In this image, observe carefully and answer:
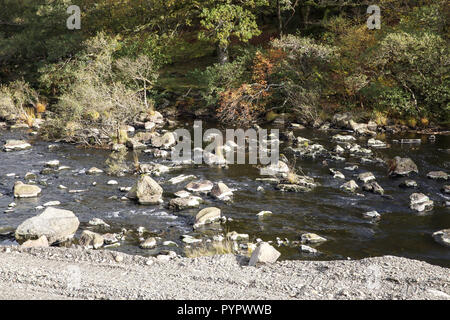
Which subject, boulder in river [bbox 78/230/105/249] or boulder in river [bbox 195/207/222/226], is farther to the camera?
boulder in river [bbox 195/207/222/226]

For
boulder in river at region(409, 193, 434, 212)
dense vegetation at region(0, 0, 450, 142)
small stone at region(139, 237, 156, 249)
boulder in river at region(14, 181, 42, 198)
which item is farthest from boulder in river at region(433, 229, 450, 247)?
dense vegetation at region(0, 0, 450, 142)

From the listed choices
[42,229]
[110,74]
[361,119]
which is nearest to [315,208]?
[42,229]

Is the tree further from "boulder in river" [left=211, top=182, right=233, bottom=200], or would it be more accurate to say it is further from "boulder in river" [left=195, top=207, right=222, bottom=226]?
"boulder in river" [left=195, top=207, right=222, bottom=226]

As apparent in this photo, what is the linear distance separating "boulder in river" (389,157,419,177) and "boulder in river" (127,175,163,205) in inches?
327

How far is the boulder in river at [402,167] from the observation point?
671 inches

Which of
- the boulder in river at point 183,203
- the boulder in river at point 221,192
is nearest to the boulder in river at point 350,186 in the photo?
the boulder in river at point 221,192

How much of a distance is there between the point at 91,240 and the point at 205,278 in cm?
359

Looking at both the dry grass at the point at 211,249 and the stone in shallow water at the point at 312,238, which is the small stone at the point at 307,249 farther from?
the dry grass at the point at 211,249

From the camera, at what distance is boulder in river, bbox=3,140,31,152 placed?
2182 centimetres

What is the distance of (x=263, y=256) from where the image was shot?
9.86m

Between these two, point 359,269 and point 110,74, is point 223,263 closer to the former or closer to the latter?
point 359,269

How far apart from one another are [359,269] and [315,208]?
4.73 meters

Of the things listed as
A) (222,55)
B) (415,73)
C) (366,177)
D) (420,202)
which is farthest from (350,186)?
(222,55)

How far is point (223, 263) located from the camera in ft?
32.3
